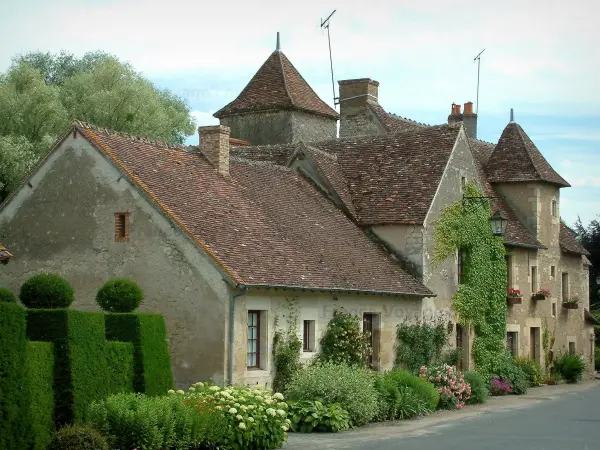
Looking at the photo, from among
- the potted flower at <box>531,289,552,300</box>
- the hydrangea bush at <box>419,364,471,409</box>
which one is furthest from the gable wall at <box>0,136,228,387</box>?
the potted flower at <box>531,289,552,300</box>

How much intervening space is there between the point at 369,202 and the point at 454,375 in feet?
20.6

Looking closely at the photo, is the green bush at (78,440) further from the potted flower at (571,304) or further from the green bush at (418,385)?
the potted flower at (571,304)

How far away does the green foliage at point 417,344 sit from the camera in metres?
27.5

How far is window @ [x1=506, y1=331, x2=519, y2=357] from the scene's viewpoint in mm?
35125

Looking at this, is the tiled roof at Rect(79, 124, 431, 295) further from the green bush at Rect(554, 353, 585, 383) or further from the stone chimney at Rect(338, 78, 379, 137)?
the green bush at Rect(554, 353, 585, 383)

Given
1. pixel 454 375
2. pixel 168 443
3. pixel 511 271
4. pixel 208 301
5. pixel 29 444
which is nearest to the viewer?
pixel 29 444

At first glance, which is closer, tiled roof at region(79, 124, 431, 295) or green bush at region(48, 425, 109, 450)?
green bush at region(48, 425, 109, 450)

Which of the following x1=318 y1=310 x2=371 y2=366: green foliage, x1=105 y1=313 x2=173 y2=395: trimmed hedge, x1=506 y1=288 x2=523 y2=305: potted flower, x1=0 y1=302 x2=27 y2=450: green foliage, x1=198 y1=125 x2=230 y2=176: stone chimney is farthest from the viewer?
x1=506 y1=288 x2=523 y2=305: potted flower

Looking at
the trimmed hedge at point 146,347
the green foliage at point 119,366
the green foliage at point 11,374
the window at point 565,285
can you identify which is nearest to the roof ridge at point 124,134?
the trimmed hedge at point 146,347

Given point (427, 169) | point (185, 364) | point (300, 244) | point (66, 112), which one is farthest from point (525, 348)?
point (66, 112)

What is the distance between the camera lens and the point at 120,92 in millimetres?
42344

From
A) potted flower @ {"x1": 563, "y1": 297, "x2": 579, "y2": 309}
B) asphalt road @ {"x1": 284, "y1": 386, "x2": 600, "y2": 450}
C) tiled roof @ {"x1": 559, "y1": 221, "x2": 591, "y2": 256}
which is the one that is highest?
tiled roof @ {"x1": 559, "y1": 221, "x2": 591, "y2": 256}

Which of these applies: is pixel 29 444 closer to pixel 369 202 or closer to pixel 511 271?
pixel 369 202

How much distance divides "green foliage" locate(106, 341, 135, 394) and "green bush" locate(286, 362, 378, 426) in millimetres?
4204
